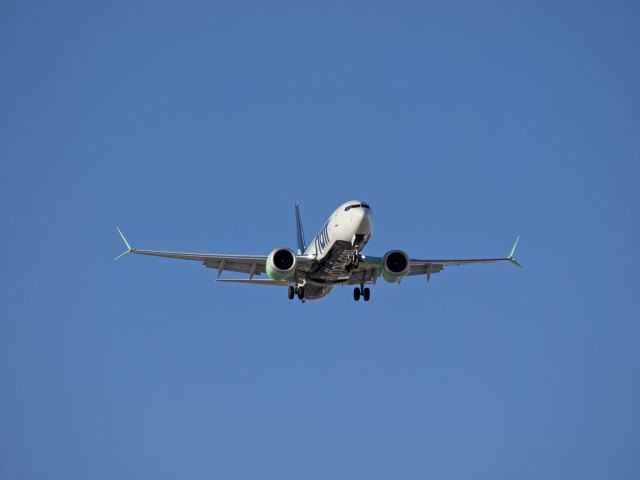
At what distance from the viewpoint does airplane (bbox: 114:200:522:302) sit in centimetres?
4366

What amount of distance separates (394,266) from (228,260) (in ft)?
27.9

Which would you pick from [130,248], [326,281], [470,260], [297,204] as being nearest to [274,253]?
[326,281]

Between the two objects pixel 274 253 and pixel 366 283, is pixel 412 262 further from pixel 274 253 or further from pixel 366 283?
pixel 274 253

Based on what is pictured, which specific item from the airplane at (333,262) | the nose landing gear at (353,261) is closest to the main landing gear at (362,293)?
the airplane at (333,262)

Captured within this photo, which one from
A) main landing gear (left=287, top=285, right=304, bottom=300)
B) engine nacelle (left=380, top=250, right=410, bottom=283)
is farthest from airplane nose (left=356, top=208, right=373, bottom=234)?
main landing gear (left=287, top=285, right=304, bottom=300)

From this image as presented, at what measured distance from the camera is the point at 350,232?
142 ft

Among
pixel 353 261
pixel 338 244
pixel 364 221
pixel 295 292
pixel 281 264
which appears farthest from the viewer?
pixel 295 292

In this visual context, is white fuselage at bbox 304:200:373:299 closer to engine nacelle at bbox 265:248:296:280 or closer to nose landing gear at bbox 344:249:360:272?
nose landing gear at bbox 344:249:360:272

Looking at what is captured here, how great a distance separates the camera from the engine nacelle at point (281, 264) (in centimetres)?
4625

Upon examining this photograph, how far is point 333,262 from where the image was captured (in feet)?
151

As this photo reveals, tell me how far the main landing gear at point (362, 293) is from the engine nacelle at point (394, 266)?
8.58 ft

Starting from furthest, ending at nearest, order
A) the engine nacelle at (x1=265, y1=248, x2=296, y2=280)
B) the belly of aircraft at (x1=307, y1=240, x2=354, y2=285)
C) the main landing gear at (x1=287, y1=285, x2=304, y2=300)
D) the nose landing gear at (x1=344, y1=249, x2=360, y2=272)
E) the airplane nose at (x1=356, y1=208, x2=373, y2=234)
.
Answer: the main landing gear at (x1=287, y1=285, x2=304, y2=300)
the engine nacelle at (x1=265, y1=248, x2=296, y2=280)
the nose landing gear at (x1=344, y1=249, x2=360, y2=272)
the belly of aircraft at (x1=307, y1=240, x2=354, y2=285)
the airplane nose at (x1=356, y1=208, x2=373, y2=234)

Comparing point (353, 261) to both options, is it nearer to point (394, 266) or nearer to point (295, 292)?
point (394, 266)

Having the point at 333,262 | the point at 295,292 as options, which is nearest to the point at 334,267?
the point at 333,262
